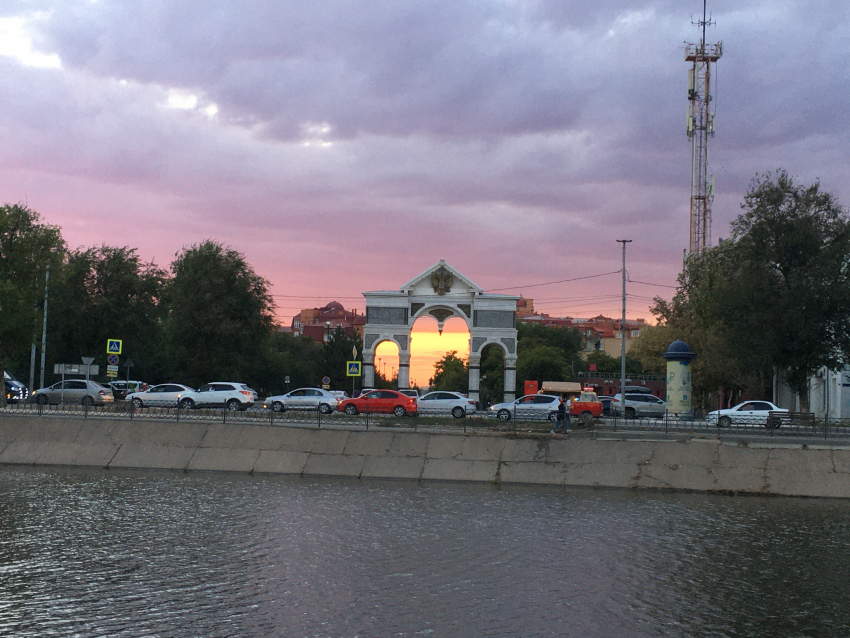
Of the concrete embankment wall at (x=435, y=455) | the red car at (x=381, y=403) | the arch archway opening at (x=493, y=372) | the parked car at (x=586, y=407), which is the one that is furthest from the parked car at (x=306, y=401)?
the arch archway opening at (x=493, y=372)

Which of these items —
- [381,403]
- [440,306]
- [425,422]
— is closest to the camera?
[425,422]

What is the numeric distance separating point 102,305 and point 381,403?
2994cm

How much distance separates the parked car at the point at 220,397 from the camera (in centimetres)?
4334

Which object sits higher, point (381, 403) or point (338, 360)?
point (338, 360)

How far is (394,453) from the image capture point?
76.4 ft

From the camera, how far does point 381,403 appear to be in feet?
136

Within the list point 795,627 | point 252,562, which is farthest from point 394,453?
point 795,627

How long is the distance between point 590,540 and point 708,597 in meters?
3.65

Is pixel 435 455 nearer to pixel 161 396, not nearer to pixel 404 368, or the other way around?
pixel 161 396

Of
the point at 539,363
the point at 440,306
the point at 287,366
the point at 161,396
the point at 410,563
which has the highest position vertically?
the point at 440,306

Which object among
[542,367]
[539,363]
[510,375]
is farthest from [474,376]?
[542,367]

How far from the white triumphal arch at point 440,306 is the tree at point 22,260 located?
1024 inches

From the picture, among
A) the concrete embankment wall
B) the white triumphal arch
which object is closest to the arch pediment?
the white triumphal arch

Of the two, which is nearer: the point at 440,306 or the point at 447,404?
the point at 447,404
